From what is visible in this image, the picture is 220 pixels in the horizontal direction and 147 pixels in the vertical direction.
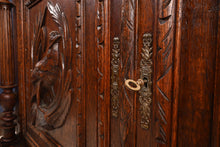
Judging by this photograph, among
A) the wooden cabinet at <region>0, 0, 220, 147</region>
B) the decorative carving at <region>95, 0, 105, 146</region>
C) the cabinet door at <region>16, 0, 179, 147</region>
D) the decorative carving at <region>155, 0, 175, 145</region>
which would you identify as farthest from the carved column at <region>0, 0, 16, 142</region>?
the decorative carving at <region>155, 0, 175, 145</region>

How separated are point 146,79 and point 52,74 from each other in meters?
0.67

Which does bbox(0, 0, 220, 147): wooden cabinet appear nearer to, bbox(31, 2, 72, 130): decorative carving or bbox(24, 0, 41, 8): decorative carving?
bbox(31, 2, 72, 130): decorative carving

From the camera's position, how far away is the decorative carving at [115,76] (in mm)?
541

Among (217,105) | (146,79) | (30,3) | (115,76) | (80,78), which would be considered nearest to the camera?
(217,105)

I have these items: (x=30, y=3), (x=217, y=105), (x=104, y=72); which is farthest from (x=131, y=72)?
(x=30, y=3)

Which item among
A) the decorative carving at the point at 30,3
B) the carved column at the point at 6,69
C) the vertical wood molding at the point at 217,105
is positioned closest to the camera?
the vertical wood molding at the point at 217,105

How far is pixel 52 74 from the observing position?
94cm

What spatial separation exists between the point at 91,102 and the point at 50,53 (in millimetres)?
458

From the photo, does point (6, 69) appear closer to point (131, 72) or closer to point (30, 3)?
point (30, 3)

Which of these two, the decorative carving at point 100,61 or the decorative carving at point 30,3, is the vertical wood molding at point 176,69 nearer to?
the decorative carving at point 100,61

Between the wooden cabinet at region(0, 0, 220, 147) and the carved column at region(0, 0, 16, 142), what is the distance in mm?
542

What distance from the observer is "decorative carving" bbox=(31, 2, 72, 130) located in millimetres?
823

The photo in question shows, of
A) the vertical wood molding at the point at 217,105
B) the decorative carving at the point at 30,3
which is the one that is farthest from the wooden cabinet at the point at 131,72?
the decorative carving at the point at 30,3

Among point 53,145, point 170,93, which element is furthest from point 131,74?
point 53,145
